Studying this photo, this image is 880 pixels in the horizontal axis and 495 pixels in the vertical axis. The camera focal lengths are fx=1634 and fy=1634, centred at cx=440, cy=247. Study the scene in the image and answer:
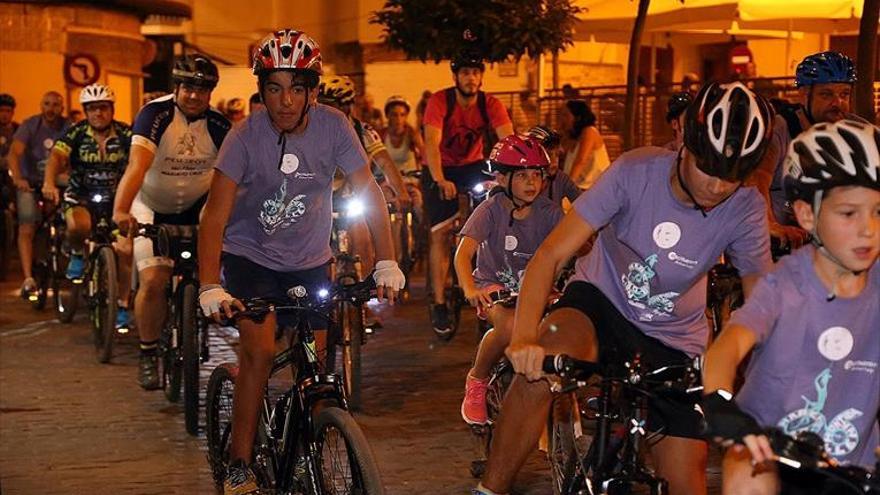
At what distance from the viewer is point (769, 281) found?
4.52m

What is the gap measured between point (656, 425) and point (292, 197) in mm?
2316

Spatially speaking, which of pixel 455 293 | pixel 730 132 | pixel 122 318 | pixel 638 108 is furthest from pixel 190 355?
pixel 638 108

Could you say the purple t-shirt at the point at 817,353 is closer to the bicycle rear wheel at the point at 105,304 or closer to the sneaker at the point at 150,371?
the sneaker at the point at 150,371

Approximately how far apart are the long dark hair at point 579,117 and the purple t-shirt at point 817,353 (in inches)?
390

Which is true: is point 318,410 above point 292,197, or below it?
below

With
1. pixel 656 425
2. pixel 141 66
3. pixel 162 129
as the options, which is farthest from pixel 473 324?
pixel 141 66

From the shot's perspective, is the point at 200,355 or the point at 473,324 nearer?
the point at 200,355

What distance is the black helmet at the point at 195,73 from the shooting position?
A: 1010 centimetres

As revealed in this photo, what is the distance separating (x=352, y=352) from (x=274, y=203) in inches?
127

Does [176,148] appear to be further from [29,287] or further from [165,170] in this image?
[29,287]

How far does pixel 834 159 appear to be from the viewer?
14.3 feet

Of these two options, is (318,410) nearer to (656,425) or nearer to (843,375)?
(656,425)

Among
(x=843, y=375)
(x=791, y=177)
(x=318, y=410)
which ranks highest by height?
(x=791, y=177)

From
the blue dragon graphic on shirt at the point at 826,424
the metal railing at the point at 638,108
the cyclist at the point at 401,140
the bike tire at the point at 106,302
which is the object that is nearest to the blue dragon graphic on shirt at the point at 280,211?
the blue dragon graphic on shirt at the point at 826,424
